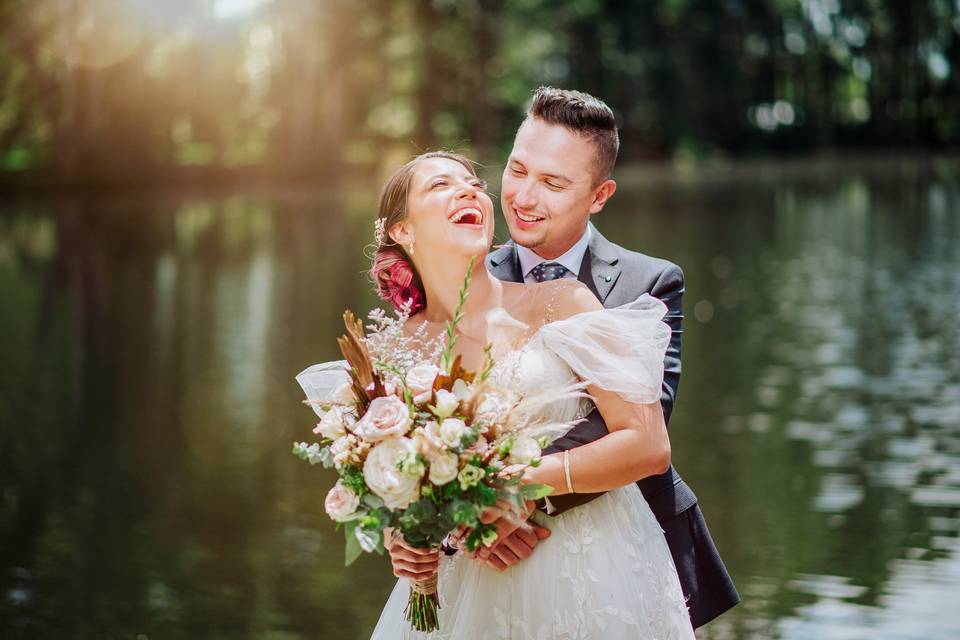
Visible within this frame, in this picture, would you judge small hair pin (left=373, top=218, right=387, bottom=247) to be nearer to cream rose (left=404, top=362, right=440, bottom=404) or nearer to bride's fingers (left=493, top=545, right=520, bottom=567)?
Answer: cream rose (left=404, top=362, right=440, bottom=404)

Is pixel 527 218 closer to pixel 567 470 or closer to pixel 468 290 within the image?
pixel 468 290

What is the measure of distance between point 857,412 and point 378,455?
9.84 metres

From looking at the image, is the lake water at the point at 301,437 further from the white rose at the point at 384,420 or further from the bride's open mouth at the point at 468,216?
the white rose at the point at 384,420

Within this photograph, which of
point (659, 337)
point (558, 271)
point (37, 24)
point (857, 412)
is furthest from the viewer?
point (37, 24)

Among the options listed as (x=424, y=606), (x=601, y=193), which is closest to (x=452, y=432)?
(x=424, y=606)

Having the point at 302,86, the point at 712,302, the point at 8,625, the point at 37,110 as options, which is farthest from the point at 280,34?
the point at 8,625

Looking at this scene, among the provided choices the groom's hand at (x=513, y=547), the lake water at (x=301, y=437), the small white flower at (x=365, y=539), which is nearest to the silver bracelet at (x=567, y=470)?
the groom's hand at (x=513, y=547)

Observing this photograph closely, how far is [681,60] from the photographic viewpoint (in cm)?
7619

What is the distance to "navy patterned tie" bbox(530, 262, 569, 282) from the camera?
11.6 ft

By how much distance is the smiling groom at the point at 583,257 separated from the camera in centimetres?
331

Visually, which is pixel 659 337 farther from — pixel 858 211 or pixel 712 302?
pixel 858 211

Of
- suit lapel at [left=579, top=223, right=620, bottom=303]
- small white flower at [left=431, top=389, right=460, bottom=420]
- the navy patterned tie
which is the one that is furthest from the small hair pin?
small white flower at [left=431, top=389, right=460, bottom=420]

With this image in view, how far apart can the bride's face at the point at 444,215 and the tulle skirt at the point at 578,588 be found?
67cm

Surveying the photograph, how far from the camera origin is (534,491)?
2986mm
